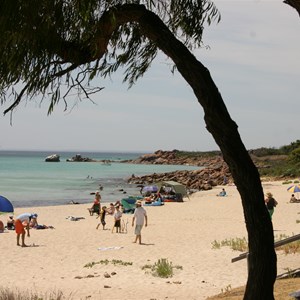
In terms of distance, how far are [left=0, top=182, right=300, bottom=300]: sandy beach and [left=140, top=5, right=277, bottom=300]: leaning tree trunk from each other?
15.7 ft

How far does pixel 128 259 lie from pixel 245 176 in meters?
9.25

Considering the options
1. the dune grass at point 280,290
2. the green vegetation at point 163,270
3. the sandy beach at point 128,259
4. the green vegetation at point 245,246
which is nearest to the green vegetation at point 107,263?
the sandy beach at point 128,259

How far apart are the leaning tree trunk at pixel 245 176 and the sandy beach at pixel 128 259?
4795 mm

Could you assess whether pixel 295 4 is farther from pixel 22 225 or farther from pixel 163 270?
pixel 22 225

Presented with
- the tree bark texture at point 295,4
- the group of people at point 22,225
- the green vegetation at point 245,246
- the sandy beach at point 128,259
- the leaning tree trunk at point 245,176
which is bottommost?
the sandy beach at point 128,259

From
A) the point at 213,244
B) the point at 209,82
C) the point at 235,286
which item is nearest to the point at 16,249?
the point at 213,244

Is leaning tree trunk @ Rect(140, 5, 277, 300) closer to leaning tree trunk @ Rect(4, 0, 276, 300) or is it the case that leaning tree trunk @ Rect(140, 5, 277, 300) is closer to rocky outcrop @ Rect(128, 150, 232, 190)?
leaning tree trunk @ Rect(4, 0, 276, 300)

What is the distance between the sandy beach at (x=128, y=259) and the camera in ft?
33.7

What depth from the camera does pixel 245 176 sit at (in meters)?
4.87

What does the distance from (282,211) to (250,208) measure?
918 inches

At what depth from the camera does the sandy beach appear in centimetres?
1027

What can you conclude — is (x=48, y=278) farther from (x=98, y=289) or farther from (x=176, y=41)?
(x=176, y=41)

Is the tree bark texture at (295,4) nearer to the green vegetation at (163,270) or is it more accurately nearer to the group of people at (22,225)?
the green vegetation at (163,270)

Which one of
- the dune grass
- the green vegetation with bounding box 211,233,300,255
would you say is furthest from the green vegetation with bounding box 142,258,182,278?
the green vegetation with bounding box 211,233,300,255
